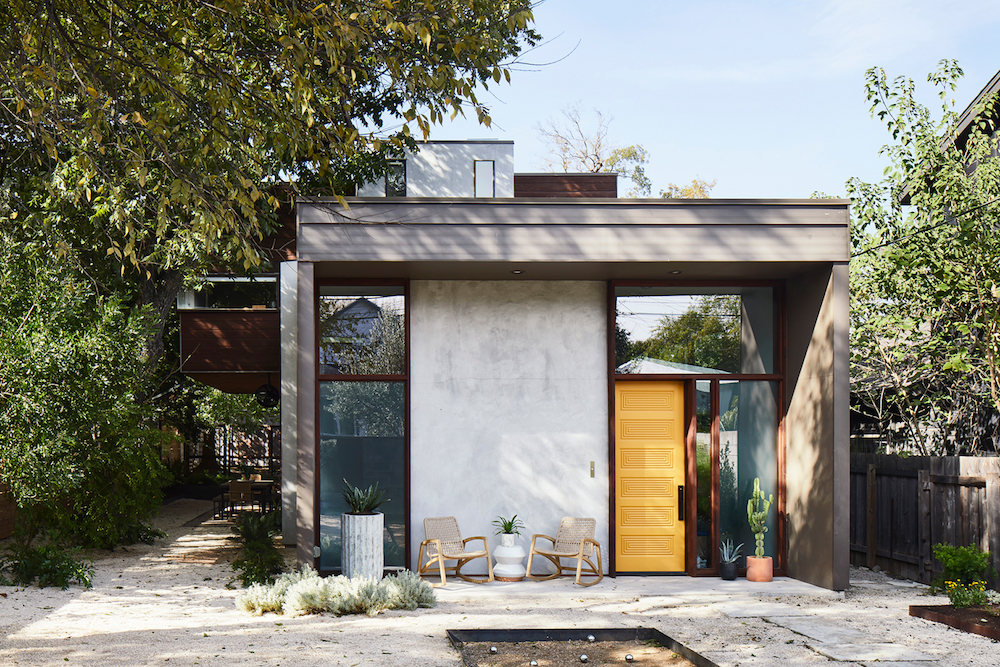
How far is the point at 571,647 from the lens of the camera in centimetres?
613

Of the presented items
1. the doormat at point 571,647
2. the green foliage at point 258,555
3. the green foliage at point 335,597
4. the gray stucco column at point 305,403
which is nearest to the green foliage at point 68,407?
the green foliage at point 258,555

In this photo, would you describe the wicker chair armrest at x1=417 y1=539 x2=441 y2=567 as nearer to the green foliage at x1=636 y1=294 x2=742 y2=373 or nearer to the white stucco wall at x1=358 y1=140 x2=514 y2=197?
the green foliage at x1=636 y1=294 x2=742 y2=373

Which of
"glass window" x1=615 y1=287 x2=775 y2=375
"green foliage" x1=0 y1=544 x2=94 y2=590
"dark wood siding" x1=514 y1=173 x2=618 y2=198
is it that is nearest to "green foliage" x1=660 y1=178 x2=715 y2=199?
"dark wood siding" x1=514 y1=173 x2=618 y2=198

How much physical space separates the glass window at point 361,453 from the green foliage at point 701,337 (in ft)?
10.0

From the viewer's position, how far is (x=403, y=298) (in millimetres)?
9289

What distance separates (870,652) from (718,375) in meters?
3.86

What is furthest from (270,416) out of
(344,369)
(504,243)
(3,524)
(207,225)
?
(207,225)

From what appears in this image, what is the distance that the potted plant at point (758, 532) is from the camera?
29.0ft

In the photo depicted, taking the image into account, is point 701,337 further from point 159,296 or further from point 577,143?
point 577,143

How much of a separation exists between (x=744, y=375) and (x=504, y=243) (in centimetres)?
331

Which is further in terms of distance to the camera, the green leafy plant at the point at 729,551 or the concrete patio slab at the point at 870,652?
the green leafy plant at the point at 729,551

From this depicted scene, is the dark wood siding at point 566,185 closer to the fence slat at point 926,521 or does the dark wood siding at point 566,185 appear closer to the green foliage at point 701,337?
the green foliage at point 701,337

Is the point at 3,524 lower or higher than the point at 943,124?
lower

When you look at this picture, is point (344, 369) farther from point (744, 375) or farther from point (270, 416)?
point (270, 416)
